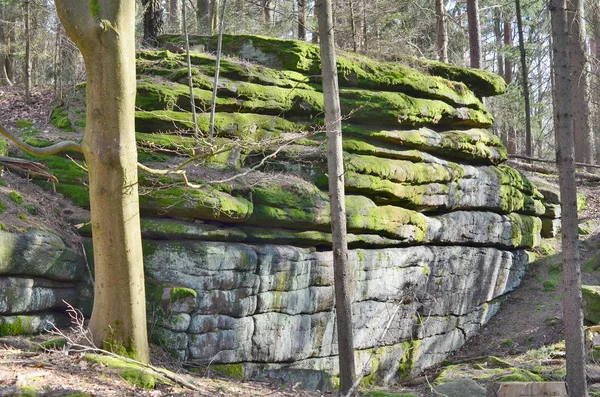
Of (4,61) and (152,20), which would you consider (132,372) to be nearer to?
(152,20)

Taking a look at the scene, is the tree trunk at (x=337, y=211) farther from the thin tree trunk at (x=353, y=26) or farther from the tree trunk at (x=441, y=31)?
the tree trunk at (x=441, y=31)

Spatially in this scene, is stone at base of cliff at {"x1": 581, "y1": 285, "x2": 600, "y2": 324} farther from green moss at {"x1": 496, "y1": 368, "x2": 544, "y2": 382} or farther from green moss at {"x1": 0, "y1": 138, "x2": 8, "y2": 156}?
green moss at {"x1": 0, "y1": 138, "x2": 8, "y2": 156}

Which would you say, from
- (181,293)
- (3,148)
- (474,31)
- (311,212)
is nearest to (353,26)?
(474,31)

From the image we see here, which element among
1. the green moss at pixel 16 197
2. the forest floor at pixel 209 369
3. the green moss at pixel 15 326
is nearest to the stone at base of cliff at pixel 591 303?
the forest floor at pixel 209 369

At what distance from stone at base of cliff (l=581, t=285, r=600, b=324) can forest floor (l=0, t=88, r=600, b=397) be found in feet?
2.44

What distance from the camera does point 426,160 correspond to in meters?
13.9

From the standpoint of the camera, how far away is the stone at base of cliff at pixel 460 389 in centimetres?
995

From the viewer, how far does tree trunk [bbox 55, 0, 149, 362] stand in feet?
24.5

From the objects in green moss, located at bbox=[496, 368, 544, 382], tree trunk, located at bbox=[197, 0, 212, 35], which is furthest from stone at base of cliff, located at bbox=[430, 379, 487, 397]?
tree trunk, located at bbox=[197, 0, 212, 35]

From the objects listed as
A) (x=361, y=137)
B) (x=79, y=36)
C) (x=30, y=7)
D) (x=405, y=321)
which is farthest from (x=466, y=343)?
(x=30, y=7)

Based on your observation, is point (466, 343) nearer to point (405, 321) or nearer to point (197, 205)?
point (405, 321)

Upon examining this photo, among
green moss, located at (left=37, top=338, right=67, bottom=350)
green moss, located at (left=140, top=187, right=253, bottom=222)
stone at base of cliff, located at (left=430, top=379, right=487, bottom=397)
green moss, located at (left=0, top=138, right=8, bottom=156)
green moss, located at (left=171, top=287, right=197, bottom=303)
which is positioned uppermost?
green moss, located at (left=0, top=138, right=8, bottom=156)

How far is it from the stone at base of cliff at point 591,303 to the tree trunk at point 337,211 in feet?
22.5

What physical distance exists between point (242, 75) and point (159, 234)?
181 inches
